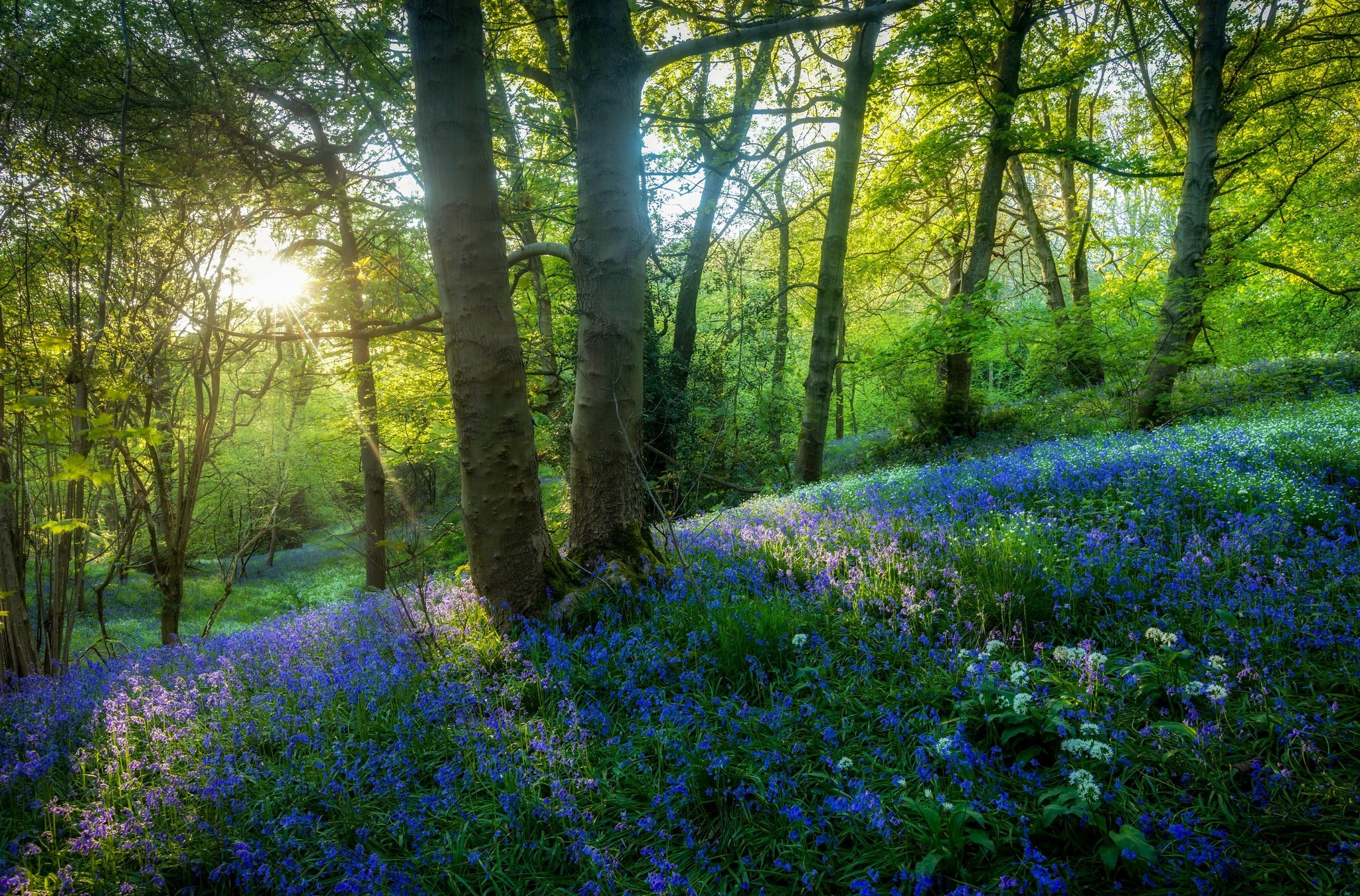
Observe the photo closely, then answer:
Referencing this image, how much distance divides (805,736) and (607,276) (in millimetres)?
3209

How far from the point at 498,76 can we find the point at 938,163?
8.46 metres

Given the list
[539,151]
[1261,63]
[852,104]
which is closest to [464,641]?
[539,151]

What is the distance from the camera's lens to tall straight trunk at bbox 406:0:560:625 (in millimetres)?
3602

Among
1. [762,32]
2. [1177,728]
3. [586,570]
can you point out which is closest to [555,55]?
[762,32]

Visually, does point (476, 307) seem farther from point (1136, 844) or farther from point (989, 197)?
point (989, 197)

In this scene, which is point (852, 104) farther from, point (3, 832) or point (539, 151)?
point (3, 832)

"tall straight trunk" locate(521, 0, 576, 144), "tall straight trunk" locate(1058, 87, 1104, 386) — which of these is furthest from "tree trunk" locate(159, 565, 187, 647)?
"tall straight trunk" locate(1058, 87, 1104, 386)

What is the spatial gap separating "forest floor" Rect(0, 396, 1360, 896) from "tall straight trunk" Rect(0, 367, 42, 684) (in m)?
0.81

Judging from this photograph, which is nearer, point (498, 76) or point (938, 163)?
point (498, 76)

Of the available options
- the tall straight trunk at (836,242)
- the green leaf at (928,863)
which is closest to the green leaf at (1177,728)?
the green leaf at (928,863)

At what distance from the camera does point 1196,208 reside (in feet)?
29.9

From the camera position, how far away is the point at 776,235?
20.6 metres

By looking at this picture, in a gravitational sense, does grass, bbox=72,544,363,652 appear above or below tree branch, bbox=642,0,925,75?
below

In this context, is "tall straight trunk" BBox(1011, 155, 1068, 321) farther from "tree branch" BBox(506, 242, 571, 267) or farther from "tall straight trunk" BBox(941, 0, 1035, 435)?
"tree branch" BBox(506, 242, 571, 267)
